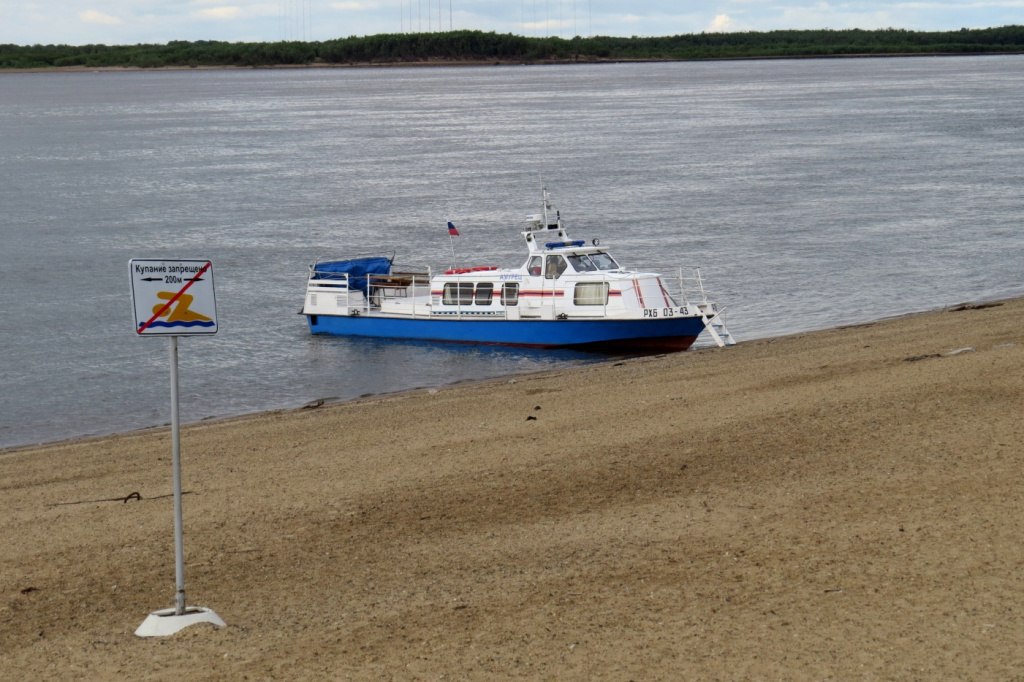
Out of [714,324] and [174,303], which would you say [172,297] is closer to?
[174,303]

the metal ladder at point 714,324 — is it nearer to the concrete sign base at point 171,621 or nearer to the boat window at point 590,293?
the boat window at point 590,293

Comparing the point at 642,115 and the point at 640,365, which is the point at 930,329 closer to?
the point at 640,365

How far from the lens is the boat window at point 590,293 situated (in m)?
31.9

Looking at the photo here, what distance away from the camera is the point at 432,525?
42.7ft

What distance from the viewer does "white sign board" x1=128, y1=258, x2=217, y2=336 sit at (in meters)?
9.76

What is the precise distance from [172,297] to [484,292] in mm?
23852

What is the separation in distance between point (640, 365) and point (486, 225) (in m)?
29.9

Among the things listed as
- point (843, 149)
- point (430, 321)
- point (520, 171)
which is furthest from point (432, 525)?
point (843, 149)

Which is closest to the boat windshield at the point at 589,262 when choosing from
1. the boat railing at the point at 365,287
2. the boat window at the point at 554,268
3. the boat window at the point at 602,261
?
the boat window at the point at 602,261

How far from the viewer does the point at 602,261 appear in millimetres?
32719

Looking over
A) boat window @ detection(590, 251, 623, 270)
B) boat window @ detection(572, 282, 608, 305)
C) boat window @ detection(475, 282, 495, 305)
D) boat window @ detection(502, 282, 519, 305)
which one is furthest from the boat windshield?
boat window @ detection(475, 282, 495, 305)

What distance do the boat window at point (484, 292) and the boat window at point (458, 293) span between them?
8.6 inches

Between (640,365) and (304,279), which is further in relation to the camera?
(304,279)

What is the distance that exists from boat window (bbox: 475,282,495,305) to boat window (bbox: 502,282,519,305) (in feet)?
1.16
